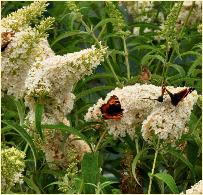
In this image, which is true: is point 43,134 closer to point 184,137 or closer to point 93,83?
point 184,137

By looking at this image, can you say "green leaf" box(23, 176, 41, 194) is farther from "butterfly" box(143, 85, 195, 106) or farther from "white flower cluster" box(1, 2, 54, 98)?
"butterfly" box(143, 85, 195, 106)

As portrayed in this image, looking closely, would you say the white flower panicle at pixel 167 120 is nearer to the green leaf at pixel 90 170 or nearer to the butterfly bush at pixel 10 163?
the green leaf at pixel 90 170

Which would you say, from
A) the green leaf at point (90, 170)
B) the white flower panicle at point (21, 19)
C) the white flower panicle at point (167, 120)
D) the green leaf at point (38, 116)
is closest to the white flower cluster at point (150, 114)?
the white flower panicle at point (167, 120)

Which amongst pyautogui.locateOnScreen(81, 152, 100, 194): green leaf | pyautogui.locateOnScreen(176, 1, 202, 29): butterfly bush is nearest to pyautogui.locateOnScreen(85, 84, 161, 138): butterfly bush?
pyautogui.locateOnScreen(81, 152, 100, 194): green leaf

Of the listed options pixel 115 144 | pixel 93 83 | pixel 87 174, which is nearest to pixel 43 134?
pixel 87 174

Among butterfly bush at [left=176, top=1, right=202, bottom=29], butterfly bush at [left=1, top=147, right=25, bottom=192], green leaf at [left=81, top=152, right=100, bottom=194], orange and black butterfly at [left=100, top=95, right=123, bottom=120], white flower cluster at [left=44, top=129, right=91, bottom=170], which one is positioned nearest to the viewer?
butterfly bush at [left=1, top=147, right=25, bottom=192]

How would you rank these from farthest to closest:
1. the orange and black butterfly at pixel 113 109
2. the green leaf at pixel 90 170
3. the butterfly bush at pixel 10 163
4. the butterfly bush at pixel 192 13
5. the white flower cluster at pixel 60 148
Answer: the butterfly bush at pixel 192 13, the white flower cluster at pixel 60 148, the orange and black butterfly at pixel 113 109, the green leaf at pixel 90 170, the butterfly bush at pixel 10 163


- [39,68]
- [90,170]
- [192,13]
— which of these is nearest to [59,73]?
[39,68]
